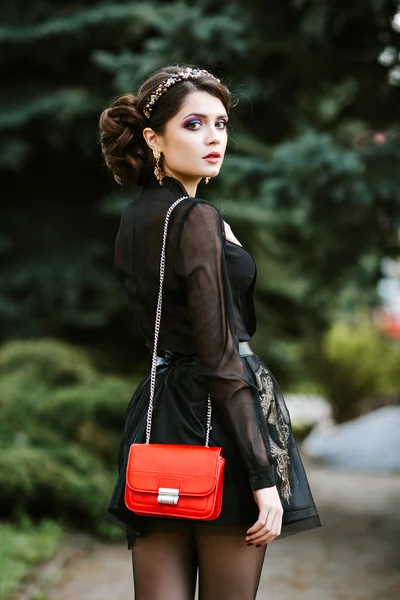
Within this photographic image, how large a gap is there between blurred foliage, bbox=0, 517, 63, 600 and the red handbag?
2.50m

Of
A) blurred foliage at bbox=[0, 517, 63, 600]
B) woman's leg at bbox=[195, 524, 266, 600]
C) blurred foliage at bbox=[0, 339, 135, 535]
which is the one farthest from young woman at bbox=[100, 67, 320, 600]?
blurred foliage at bbox=[0, 339, 135, 535]

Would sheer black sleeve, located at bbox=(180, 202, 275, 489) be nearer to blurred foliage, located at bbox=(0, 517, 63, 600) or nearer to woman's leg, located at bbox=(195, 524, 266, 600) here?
woman's leg, located at bbox=(195, 524, 266, 600)

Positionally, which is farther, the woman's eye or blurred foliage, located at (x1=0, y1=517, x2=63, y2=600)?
blurred foliage, located at (x1=0, y1=517, x2=63, y2=600)

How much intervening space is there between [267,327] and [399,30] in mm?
4762

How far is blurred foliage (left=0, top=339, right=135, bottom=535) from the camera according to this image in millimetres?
5957

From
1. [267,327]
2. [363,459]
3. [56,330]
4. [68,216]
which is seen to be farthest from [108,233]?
[363,459]

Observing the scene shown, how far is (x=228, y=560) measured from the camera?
229 cm

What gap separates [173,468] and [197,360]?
0.90 ft

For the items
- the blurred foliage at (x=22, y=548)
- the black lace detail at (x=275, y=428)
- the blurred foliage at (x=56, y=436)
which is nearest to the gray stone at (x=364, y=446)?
the blurred foliage at (x=56, y=436)

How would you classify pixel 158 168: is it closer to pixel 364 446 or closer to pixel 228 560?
pixel 228 560

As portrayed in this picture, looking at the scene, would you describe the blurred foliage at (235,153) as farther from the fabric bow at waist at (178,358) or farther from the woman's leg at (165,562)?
the woman's leg at (165,562)

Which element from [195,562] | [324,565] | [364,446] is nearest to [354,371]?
[364,446]

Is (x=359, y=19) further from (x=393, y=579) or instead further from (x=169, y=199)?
(x=169, y=199)

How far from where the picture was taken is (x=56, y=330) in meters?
9.17
